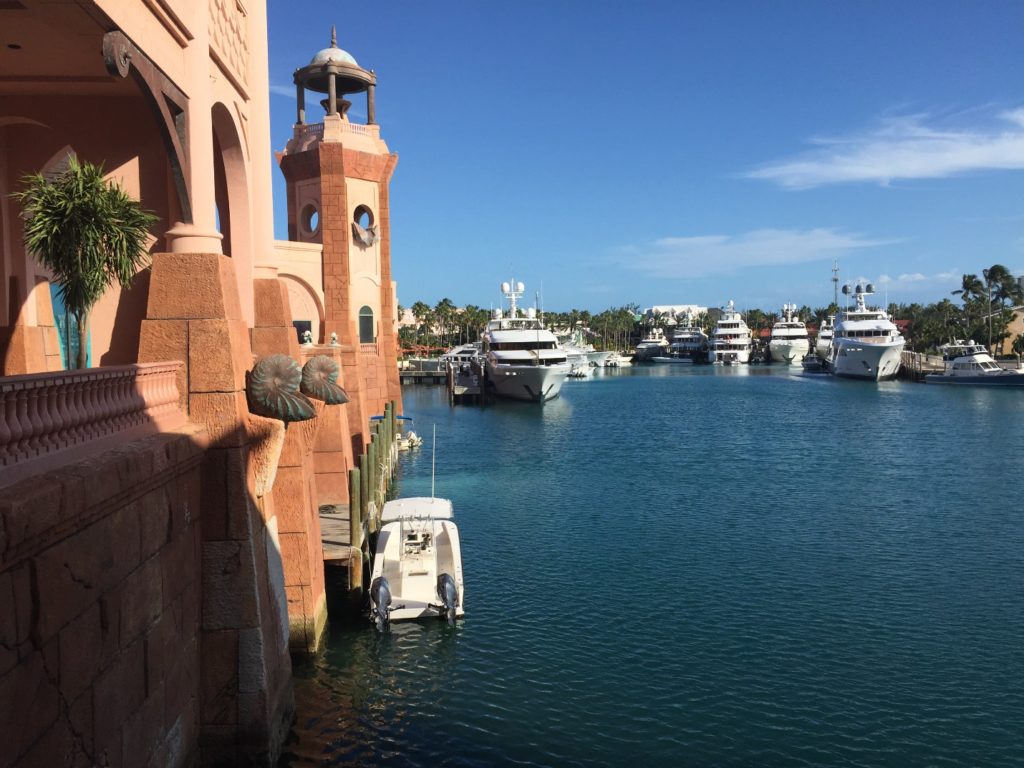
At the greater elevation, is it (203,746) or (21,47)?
(21,47)

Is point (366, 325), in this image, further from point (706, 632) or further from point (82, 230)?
point (82, 230)

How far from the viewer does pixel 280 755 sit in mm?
11578

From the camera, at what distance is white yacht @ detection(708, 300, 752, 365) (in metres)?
142

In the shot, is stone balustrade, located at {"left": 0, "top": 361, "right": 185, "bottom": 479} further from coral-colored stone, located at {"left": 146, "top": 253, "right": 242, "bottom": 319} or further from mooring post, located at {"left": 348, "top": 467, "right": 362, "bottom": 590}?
mooring post, located at {"left": 348, "top": 467, "right": 362, "bottom": 590}

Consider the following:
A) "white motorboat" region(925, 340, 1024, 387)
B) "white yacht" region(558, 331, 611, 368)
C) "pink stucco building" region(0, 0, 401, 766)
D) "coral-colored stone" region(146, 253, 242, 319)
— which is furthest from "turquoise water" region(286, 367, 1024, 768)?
"white yacht" region(558, 331, 611, 368)

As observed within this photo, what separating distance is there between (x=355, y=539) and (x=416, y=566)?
1.58 metres

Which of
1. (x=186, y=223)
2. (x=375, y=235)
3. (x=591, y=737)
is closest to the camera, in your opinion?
(x=186, y=223)

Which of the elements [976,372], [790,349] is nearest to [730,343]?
Result: [790,349]

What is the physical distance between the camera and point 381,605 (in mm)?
16734

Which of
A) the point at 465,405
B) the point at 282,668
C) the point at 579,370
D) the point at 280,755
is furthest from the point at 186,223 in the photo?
the point at 579,370

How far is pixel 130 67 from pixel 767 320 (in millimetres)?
195578

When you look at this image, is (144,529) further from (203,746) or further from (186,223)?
(186,223)

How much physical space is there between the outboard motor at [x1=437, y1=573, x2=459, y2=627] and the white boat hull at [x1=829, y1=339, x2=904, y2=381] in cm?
8233

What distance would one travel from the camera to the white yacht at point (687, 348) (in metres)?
154
